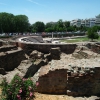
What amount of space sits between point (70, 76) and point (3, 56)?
16.8 ft

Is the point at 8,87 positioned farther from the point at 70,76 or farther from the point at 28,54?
the point at 28,54

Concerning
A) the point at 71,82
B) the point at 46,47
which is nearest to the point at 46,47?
the point at 46,47

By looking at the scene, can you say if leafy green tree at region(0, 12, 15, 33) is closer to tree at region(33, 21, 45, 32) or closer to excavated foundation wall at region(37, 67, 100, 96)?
tree at region(33, 21, 45, 32)

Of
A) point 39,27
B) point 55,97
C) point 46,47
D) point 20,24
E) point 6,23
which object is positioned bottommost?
point 55,97

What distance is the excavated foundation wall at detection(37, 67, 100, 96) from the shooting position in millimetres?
7711

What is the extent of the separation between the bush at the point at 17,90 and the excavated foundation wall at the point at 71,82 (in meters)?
1.68

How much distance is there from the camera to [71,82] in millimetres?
7789

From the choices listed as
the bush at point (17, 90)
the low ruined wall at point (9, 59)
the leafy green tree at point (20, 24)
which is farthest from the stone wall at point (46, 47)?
the leafy green tree at point (20, 24)

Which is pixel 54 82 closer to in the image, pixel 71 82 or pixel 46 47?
pixel 71 82

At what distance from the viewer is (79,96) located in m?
7.82

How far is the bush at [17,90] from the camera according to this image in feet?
19.9

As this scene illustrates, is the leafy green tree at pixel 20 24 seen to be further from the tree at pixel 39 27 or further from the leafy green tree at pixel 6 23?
the tree at pixel 39 27

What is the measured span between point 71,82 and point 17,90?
103 inches

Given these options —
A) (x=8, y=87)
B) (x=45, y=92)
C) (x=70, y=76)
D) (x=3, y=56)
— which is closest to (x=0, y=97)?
(x=8, y=87)
